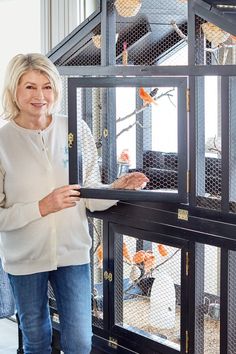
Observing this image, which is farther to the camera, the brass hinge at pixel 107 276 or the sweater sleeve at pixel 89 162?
the brass hinge at pixel 107 276

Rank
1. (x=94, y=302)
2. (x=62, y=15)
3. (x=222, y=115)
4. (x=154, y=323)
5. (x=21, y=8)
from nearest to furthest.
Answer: (x=222, y=115) < (x=154, y=323) < (x=94, y=302) < (x=62, y=15) < (x=21, y=8)

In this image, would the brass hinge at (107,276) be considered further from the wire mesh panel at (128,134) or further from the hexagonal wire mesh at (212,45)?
the hexagonal wire mesh at (212,45)

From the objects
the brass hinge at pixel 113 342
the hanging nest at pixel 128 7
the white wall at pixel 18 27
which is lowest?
the brass hinge at pixel 113 342

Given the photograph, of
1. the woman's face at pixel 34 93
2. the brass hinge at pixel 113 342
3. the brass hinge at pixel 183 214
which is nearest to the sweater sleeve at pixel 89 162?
the woman's face at pixel 34 93

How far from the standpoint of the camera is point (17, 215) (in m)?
2.17

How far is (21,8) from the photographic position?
3.49 m

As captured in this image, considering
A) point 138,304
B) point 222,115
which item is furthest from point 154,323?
point 222,115

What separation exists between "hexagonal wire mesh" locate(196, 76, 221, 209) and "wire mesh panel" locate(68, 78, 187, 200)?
0.05 m

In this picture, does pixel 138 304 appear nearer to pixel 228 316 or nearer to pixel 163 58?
pixel 228 316

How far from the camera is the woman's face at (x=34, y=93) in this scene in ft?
7.13

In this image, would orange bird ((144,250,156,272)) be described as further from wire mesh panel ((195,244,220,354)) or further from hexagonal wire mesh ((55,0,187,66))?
hexagonal wire mesh ((55,0,187,66))

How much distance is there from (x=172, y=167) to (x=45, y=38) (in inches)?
54.6

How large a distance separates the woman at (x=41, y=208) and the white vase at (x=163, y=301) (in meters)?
0.24

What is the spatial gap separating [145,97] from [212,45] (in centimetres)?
27
